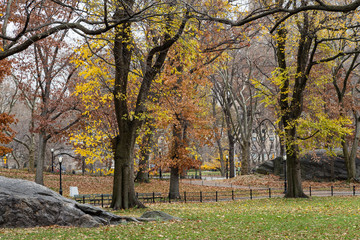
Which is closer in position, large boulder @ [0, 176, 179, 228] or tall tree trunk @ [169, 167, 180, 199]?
large boulder @ [0, 176, 179, 228]

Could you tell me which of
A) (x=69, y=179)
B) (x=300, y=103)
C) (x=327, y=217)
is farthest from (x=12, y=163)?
(x=327, y=217)

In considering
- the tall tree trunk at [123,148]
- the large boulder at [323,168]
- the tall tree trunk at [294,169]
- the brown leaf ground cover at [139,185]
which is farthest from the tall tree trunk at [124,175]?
the large boulder at [323,168]

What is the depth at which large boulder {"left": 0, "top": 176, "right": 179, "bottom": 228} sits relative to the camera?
1178 centimetres

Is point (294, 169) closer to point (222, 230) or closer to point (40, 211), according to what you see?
point (222, 230)

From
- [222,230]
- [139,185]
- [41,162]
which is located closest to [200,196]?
Result: [139,185]

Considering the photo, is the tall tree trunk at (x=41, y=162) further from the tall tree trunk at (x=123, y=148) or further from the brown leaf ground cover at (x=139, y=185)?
the tall tree trunk at (x=123, y=148)

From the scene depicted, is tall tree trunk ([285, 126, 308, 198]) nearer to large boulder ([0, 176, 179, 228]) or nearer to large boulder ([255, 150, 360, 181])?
large boulder ([0, 176, 179, 228])

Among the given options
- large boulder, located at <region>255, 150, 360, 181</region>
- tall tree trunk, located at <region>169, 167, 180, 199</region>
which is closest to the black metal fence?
tall tree trunk, located at <region>169, 167, 180, 199</region>

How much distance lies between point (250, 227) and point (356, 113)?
87.6 ft

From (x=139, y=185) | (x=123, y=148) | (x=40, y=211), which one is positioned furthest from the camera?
(x=139, y=185)

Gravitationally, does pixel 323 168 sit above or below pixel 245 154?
below

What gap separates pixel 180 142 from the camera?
963 inches

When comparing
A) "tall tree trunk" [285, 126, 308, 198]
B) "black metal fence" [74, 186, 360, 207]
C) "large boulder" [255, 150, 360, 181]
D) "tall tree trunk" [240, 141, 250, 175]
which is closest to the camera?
"tall tree trunk" [285, 126, 308, 198]

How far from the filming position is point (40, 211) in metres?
12.1
